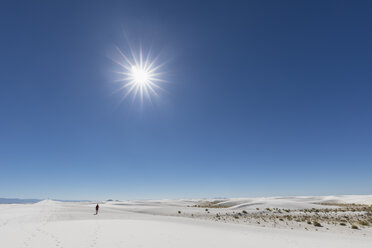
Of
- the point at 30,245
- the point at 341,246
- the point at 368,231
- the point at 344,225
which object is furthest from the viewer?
the point at 344,225

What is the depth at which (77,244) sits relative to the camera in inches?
411

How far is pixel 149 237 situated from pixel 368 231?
17.6 meters

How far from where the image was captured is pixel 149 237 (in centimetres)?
1259

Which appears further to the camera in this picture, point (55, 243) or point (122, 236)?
point (122, 236)

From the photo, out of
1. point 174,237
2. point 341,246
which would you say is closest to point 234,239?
point 174,237

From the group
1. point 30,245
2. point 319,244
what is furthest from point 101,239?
point 319,244

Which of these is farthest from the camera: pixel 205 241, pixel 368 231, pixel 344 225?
pixel 344 225

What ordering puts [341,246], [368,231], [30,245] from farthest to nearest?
[368,231], [341,246], [30,245]

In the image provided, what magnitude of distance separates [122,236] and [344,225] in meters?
19.9

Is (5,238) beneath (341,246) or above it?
above

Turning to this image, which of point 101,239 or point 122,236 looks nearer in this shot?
point 101,239

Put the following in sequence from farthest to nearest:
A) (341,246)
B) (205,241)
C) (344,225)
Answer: (344,225), (205,241), (341,246)

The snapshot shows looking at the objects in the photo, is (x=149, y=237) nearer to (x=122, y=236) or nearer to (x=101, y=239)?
(x=122, y=236)

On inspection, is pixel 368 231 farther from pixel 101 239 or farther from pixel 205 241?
pixel 101 239
